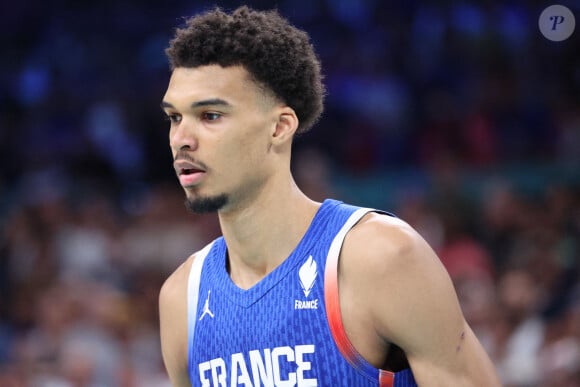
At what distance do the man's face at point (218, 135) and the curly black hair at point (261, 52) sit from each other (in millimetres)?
50

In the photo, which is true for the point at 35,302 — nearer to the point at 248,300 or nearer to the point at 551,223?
the point at 551,223

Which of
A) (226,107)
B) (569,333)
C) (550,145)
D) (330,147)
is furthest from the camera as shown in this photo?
(330,147)

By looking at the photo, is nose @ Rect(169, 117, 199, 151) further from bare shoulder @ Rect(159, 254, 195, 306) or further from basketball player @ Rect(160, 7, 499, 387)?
bare shoulder @ Rect(159, 254, 195, 306)

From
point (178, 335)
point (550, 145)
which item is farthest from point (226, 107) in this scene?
point (550, 145)

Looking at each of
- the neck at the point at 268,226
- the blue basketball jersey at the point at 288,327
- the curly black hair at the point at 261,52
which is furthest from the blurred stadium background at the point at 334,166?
the blue basketball jersey at the point at 288,327

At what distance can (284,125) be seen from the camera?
11.2 feet

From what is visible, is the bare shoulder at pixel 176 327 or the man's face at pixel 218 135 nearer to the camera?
the man's face at pixel 218 135

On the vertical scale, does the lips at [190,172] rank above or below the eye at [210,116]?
below

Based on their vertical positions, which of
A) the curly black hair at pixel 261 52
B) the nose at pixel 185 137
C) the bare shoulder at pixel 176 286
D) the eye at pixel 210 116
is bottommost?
the bare shoulder at pixel 176 286

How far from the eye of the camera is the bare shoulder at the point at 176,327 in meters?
3.62

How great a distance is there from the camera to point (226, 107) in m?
3.27

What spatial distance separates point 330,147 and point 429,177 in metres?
1.10

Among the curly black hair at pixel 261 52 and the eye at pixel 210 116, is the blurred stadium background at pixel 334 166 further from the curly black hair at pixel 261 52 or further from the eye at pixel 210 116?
the eye at pixel 210 116

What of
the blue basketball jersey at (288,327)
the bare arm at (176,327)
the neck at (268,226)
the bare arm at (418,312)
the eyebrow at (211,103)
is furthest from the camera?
the bare arm at (176,327)
